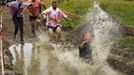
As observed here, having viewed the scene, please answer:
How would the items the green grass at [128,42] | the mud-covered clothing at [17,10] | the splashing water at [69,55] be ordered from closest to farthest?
1. the splashing water at [69,55]
2. the green grass at [128,42]
3. the mud-covered clothing at [17,10]

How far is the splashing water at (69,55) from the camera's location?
13.5m

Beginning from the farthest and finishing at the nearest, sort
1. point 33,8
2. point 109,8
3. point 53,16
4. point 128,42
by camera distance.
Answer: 1. point 109,8
2. point 33,8
3. point 128,42
4. point 53,16

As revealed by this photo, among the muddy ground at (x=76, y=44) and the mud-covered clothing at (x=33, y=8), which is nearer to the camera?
the muddy ground at (x=76, y=44)

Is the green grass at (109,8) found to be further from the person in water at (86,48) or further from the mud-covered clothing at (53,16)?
the person in water at (86,48)

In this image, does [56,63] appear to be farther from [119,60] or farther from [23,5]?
[23,5]

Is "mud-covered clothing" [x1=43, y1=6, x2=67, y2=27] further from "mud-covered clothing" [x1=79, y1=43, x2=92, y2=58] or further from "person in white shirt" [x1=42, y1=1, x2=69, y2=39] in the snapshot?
"mud-covered clothing" [x1=79, y1=43, x2=92, y2=58]

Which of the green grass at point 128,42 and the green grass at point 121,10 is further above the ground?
the green grass at point 121,10

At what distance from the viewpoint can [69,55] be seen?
1548 cm

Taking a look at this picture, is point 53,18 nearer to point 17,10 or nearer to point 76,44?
point 17,10

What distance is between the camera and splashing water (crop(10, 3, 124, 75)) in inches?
530

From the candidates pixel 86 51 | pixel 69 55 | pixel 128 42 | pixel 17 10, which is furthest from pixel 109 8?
pixel 86 51

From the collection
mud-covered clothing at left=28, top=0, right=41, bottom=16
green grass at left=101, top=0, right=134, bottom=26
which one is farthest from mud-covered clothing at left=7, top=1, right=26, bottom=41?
→ green grass at left=101, top=0, right=134, bottom=26

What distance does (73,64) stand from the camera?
1425cm

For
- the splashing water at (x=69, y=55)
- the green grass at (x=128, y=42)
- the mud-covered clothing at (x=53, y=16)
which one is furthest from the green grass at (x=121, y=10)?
the mud-covered clothing at (x=53, y=16)
